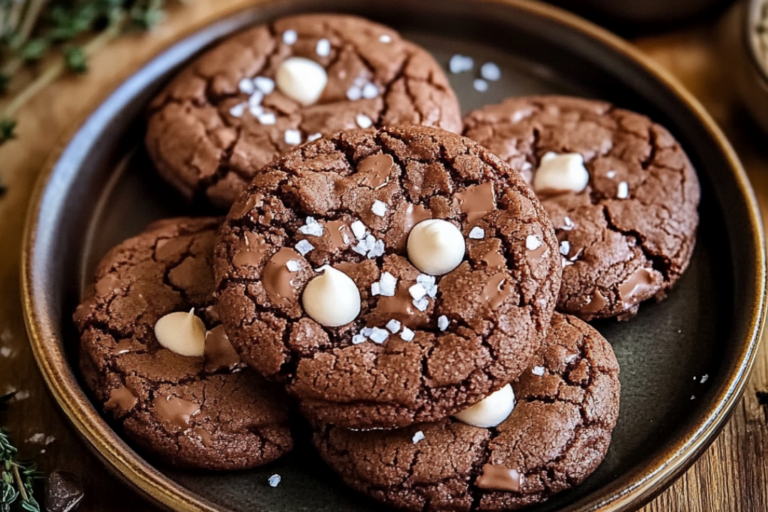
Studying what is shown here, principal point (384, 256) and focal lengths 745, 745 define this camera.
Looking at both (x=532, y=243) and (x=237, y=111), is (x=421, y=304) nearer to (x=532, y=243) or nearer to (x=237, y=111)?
(x=532, y=243)

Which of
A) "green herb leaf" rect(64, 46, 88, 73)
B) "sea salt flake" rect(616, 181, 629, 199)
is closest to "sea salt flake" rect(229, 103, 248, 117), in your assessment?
"green herb leaf" rect(64, 46, 88, 73)

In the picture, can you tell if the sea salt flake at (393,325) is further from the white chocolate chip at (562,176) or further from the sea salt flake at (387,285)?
the white chocolate chip at (562,176)

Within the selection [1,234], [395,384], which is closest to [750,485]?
[395,384]

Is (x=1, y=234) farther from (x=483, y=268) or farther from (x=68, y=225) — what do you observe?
(x=483, y=268)

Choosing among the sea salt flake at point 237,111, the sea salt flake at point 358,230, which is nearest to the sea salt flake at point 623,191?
the sea salt flake at point 358,230

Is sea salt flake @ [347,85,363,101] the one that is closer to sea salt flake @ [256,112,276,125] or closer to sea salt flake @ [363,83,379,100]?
sea salt flake @ [363,83,379,100]

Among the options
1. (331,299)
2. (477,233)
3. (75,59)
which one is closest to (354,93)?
(477,233)
